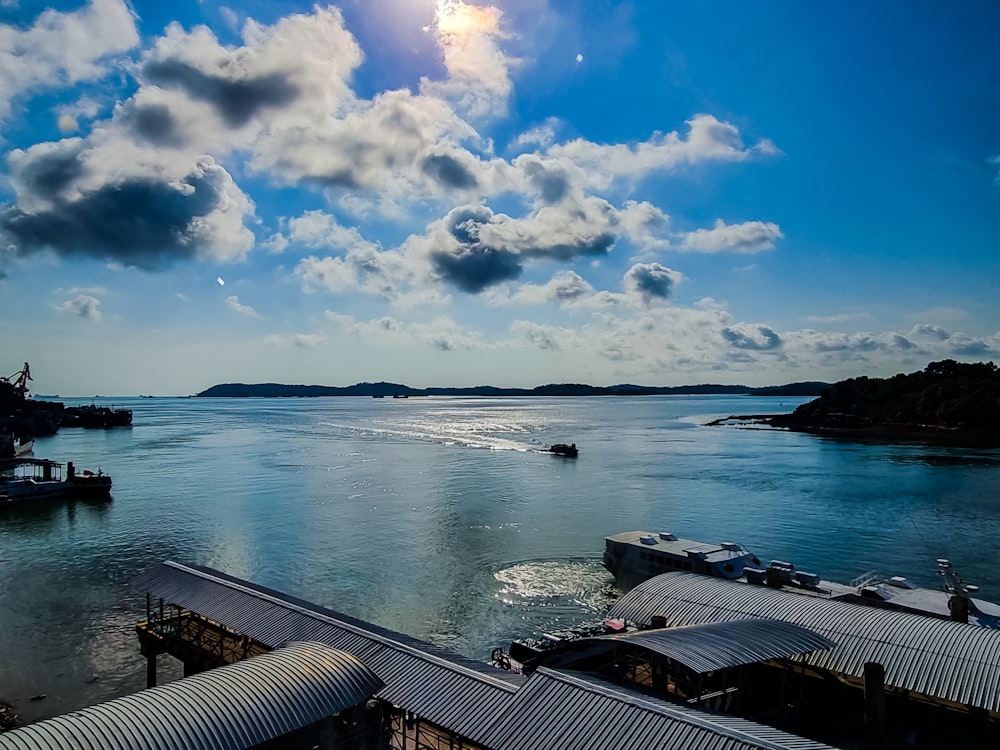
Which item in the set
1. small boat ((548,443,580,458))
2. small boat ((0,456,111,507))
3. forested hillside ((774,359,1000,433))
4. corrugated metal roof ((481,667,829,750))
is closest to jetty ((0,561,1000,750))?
corrugated metal roof ((481,667,829,750))

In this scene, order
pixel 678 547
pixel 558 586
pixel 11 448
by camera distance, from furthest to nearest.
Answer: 1. pixel 11 448
2. pixel 678 547
3. pixel 558 586

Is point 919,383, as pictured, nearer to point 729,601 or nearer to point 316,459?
point 316,459

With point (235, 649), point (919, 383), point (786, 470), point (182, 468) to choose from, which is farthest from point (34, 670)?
point (919, 383)

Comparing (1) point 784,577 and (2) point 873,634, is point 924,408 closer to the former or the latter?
(1) point 784,577

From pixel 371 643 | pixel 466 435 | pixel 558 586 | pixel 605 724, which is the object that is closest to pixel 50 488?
pixel 558 586

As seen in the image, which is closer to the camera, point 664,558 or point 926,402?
point 664,558

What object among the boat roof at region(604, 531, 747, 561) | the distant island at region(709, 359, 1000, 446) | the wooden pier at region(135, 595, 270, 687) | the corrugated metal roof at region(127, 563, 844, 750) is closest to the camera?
the corrugated metal roof at region(127, 563, 844, 750)

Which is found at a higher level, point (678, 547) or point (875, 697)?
point (875, 697)

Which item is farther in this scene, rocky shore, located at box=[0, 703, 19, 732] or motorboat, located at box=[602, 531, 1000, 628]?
motorboat, located at box=[602, 531, 1000, 628]

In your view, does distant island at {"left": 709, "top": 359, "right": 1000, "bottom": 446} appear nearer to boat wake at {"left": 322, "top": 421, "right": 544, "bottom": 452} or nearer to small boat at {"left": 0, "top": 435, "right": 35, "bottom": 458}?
boat wake at {"left": 322, "top": 421, "right": 544, "bottom": 452}
